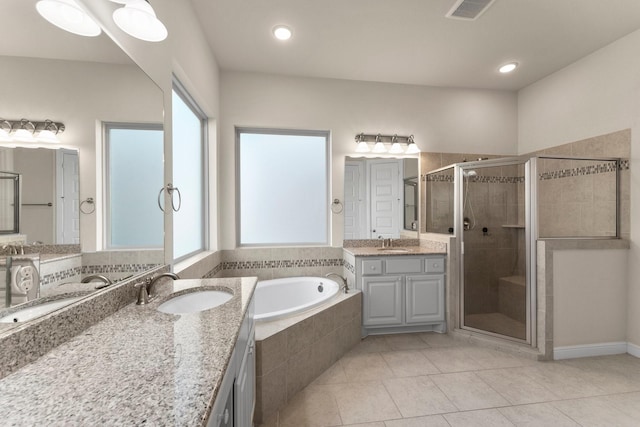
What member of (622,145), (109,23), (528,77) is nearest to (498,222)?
(622,145)

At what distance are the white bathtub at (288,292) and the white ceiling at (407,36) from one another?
7.63ft

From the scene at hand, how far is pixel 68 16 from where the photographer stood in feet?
2.94

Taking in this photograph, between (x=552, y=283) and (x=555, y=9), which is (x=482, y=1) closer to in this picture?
(x=555, y=9)

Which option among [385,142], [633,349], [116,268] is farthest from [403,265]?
[116,268]

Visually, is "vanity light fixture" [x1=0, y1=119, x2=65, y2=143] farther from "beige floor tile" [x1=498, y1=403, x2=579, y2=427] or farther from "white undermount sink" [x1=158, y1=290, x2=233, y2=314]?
"beige floor tile" [x1=498, y1=403, x2=579, y2=427]

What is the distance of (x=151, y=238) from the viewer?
1.44m

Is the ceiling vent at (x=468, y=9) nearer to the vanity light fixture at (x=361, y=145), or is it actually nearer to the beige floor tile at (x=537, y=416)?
the vanity light fixture at (x=361, y=145)

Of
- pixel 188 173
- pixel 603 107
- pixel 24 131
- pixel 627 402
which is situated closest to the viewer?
pixel 24 131

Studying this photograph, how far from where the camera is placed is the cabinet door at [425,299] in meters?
2.74

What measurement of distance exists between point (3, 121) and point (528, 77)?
14.0 ft

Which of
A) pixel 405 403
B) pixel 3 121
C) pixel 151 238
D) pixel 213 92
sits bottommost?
pixel 405 403

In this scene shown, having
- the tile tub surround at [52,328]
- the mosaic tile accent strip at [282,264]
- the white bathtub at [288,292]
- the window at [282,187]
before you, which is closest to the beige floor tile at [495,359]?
the white bathtub at [288,292]

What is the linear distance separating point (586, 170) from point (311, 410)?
332 cm

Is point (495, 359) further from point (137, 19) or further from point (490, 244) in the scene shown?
point (137, 19)
